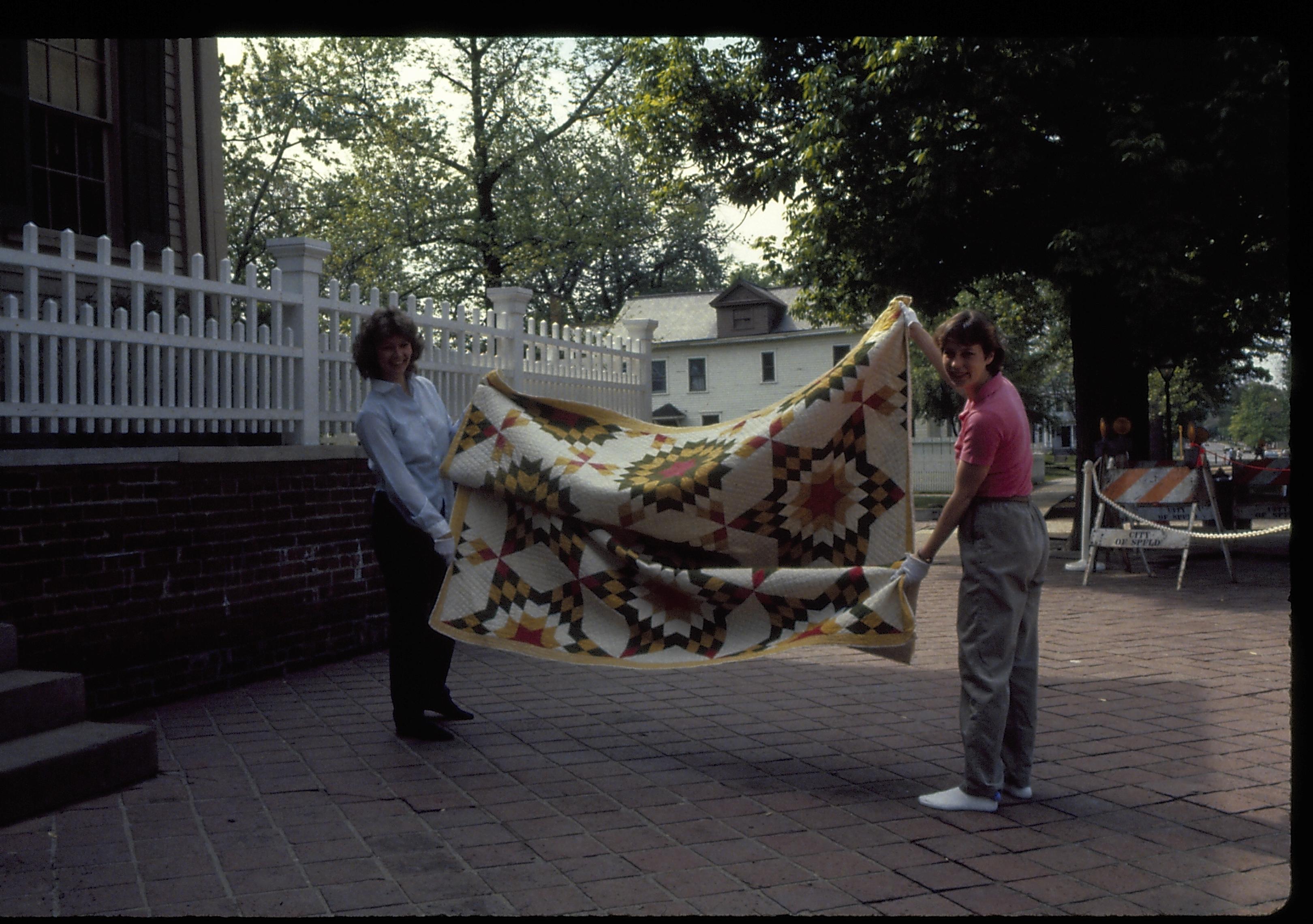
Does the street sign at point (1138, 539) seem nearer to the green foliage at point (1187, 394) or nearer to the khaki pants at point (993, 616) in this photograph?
the khaki pants at point (993, 616)

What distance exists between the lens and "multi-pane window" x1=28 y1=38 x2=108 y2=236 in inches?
388

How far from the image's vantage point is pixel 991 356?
4.80 m

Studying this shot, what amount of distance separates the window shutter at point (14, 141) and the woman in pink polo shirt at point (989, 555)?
7.63m

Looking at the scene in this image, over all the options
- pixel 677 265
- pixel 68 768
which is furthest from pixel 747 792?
pixel 677 265

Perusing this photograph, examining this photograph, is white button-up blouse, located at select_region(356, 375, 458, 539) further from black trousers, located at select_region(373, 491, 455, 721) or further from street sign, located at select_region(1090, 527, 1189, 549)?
street sign, located at select_region(1090, 527, 1189, 549)

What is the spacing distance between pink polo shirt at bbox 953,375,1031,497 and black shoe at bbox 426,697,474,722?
3137 mm

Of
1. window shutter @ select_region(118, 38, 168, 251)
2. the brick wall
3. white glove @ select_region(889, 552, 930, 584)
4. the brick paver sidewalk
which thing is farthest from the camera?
window shutter @ select_region(118, 38, 168, 251)

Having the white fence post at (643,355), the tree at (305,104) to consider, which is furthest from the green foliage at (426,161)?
the white fence post at (643,355)

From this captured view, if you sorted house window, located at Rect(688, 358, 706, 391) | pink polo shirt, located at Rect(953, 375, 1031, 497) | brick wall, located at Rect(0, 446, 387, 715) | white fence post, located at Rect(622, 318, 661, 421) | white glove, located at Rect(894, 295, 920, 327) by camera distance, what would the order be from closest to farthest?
pink polo shirt, located at Rect(953, 375, 1031, 497) → white glove, located at Rect(894, 295, 920, 327) → brick wall, located at Rect(0, 446, 387, 715) → white fence post, located at Rect(622, 318, 661, 421) → house window, located at Rect(688, 358, 706, 391)

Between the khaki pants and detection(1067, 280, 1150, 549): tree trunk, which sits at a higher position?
detection(1067, 280, 1150, 549): tree trunk

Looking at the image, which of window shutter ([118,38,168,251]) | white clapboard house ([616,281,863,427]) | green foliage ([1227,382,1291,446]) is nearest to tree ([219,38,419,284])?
white clapboard house ([616,281,863,427])

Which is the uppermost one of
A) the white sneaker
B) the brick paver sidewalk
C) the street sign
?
the street sign

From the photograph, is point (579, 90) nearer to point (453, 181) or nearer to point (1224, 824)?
point (453, 181)

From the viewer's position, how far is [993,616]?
15.3 ft
